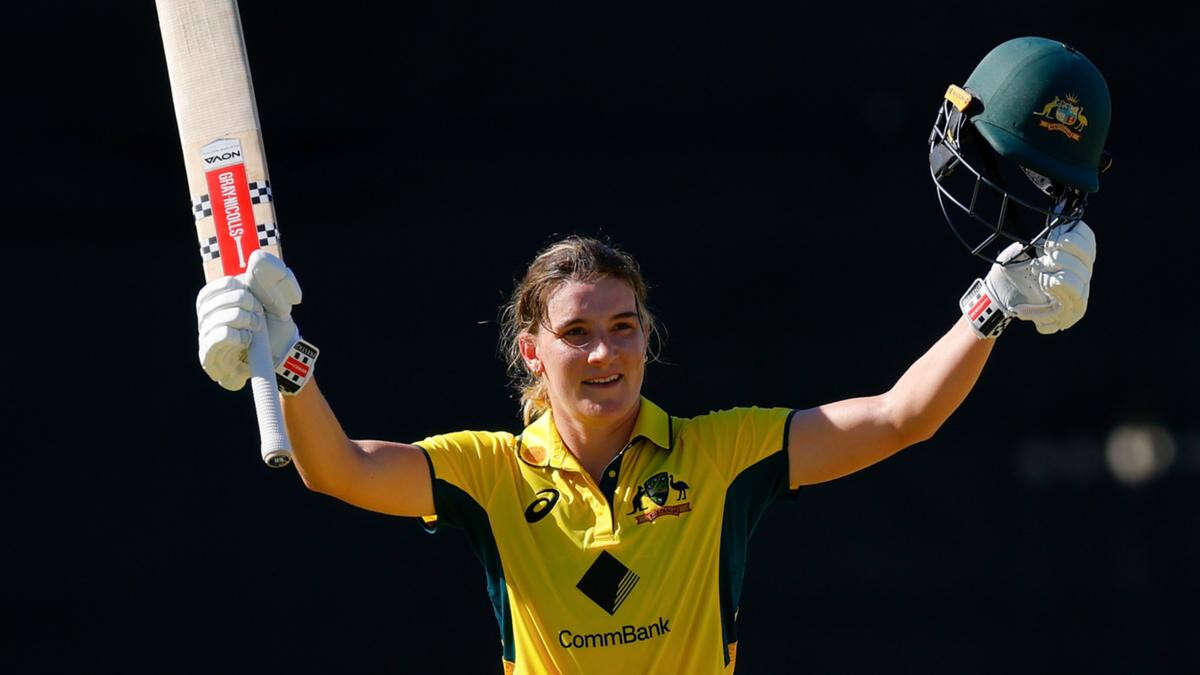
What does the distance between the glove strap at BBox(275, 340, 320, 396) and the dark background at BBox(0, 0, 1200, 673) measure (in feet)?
3.89

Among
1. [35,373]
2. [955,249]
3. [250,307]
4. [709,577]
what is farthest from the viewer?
[955,249]

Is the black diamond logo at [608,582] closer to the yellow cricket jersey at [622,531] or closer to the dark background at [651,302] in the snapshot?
the yellow cricket jersey at [622,531]

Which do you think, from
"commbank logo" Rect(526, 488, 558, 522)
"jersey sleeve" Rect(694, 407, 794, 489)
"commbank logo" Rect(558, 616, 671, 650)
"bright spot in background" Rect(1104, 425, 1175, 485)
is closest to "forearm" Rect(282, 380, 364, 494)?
"commbank logo" Rect(526, 488, 558, 522)

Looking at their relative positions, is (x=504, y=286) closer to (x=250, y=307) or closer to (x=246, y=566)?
(x=246, y=566)

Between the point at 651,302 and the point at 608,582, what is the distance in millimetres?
1229

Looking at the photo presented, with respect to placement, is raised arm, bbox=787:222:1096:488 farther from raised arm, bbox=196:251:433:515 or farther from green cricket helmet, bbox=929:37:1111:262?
raised arm, bbox=196:251:433:515

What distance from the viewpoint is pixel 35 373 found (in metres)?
3.43

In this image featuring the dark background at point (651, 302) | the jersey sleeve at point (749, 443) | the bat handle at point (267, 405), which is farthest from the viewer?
the dark background at point (651, 302)

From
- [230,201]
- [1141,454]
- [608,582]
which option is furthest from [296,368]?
[1141,454]

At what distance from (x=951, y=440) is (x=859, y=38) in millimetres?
878

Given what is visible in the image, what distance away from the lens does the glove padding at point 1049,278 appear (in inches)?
92.8

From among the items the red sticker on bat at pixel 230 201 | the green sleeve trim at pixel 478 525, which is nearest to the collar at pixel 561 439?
the green sleeve trim at pixel 478 525

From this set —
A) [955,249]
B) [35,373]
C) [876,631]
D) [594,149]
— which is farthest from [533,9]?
[876,631]

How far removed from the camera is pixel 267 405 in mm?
→ 2203
